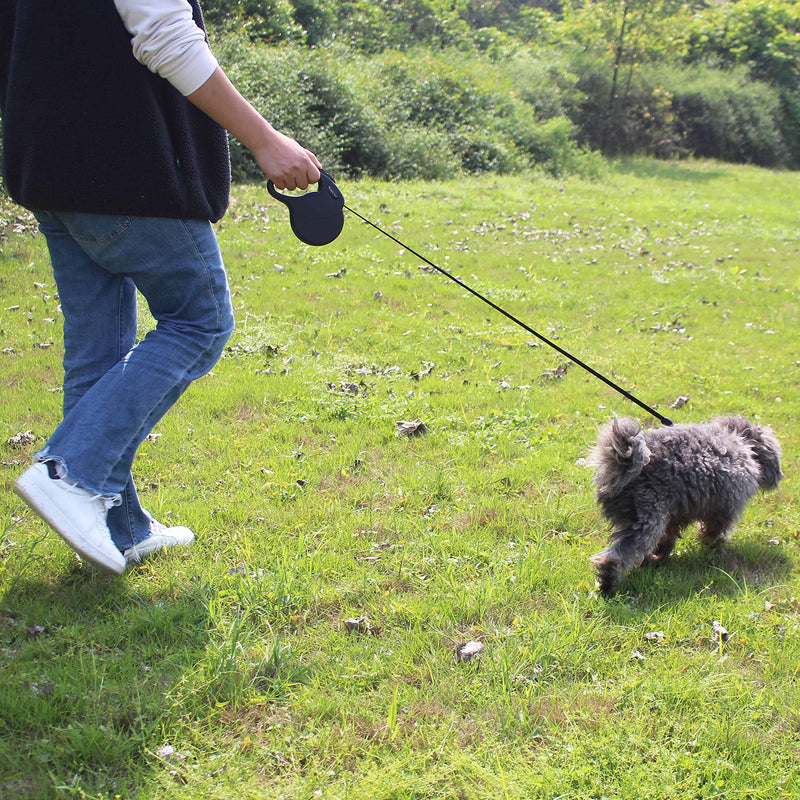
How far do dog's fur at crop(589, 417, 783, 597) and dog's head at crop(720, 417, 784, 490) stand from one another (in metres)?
0.04

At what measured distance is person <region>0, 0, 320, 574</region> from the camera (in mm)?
2312

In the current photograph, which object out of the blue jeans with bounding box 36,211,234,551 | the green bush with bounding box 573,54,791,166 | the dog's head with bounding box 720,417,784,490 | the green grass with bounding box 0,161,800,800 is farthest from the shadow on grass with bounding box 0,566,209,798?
the green bush with bounding box 573,54,791,166

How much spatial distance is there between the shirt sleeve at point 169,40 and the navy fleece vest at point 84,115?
3.6 inches

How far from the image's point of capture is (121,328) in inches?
113

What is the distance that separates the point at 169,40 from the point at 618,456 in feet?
7.38

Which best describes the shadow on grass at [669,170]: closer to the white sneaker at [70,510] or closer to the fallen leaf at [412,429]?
the fallen leaf at [412,429]

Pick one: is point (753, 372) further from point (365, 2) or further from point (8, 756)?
point (365, 2)

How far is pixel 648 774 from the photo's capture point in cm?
221

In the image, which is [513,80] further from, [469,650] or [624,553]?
[469,650]

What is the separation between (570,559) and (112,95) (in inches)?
101

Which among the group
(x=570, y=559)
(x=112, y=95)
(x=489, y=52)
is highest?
(x=112, y=95)

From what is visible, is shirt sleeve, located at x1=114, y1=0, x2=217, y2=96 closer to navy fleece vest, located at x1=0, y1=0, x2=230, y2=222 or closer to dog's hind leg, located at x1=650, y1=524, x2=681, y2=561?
navy fleece vest, located at x1=0, y1=0, x2=230, y2=222

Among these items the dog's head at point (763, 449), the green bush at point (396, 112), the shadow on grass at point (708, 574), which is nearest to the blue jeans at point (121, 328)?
the shadow on grass at point (708, 574)

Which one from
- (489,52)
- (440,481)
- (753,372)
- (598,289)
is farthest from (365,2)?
(440,481)
